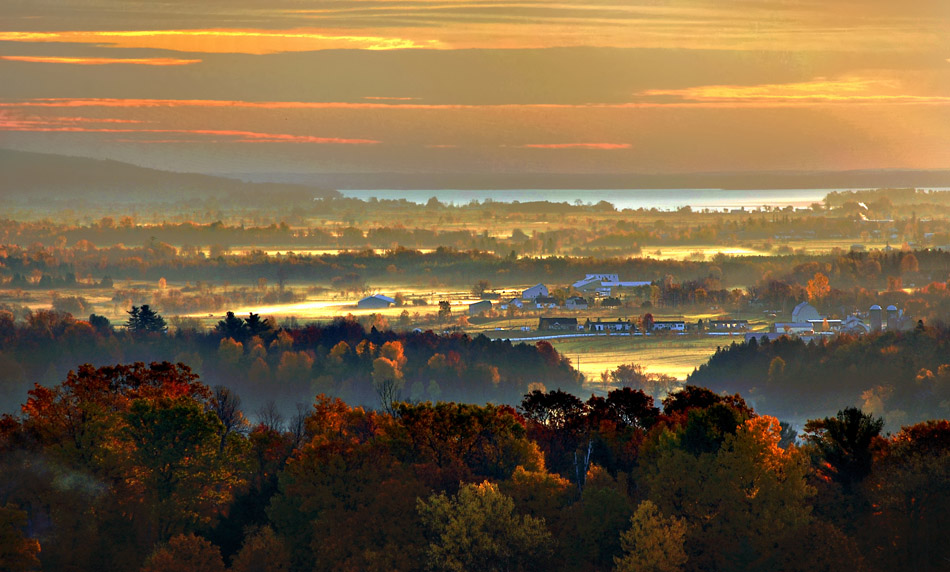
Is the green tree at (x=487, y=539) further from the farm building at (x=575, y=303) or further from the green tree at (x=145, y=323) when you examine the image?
the farm building at (x=575, y=303)

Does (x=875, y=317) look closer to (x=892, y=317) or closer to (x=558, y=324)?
(x=892, y=317)

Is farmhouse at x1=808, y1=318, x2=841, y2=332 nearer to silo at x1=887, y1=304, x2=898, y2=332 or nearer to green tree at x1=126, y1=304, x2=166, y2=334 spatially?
silo at x1=887, y1=304, x2=898, y2=332

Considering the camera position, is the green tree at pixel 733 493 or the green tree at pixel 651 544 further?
the green tree at pixel 733 493

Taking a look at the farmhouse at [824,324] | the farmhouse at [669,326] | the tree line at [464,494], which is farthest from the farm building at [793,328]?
the tree line at [464,494]

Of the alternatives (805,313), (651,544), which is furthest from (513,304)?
(651,544)

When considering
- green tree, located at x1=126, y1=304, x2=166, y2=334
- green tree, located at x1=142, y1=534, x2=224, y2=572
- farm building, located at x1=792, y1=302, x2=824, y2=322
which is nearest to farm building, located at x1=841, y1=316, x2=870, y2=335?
farm building, located at x1=792, y1=302, x2=824, y2=322

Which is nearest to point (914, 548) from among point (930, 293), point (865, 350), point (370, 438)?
point (370, 438)
